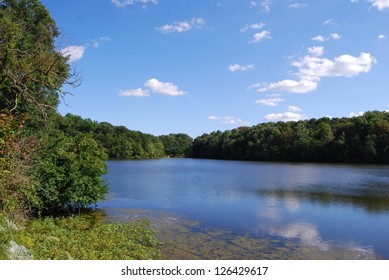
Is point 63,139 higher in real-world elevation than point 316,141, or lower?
lower

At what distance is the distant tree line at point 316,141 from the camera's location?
87812mm

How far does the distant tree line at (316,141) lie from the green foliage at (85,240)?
8320cm

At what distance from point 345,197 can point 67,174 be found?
21193 millimetres

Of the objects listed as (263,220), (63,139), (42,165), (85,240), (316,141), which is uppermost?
(316,141)

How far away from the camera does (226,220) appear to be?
63.9 ft

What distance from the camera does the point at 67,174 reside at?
61.4 ft

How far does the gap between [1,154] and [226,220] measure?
12076mm

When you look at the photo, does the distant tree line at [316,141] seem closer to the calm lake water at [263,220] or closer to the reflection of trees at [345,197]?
the calm lake water at [263,220]

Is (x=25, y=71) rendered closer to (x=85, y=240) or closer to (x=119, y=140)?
A: (x=85, y=240)

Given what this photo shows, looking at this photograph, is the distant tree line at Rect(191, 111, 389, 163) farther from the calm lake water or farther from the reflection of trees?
the reflection of trees

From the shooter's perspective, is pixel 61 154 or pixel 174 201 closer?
pixel 61 154

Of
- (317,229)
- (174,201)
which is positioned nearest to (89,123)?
(174,201)

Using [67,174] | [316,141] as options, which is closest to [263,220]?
[67,174]

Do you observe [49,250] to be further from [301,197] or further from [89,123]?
[89,123]
